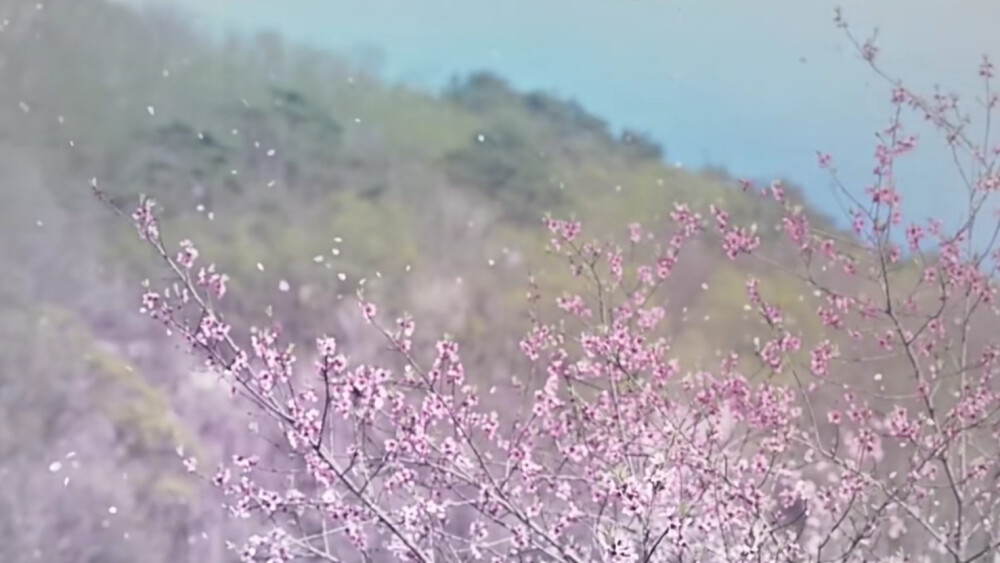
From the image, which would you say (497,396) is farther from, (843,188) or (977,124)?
(977,124)

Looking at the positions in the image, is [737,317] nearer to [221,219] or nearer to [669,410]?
[669,410]

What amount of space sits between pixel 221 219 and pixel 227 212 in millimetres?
14

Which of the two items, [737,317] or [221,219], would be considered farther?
[737,317]

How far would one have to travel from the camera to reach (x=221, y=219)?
1564 millimetres

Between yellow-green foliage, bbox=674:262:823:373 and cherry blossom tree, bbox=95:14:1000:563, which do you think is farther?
yellow-green foliage, bbox=674:262:823:373

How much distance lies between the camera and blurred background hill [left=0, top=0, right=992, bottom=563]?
1488 millimetres

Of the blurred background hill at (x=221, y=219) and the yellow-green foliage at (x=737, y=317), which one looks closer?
the blurred background hill at (x=221, y=219)

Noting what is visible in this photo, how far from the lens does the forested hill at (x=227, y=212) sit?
1490 millimetres

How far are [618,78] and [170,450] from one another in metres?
0.89

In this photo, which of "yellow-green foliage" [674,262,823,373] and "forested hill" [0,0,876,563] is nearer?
"forested hill" [0,0,876,563]

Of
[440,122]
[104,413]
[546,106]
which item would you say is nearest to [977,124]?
[546,106]

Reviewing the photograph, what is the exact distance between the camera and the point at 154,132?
61.3 inches

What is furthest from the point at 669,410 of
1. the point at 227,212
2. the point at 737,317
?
the point at 227,212

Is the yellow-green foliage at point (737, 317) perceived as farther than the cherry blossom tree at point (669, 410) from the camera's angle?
Yes
